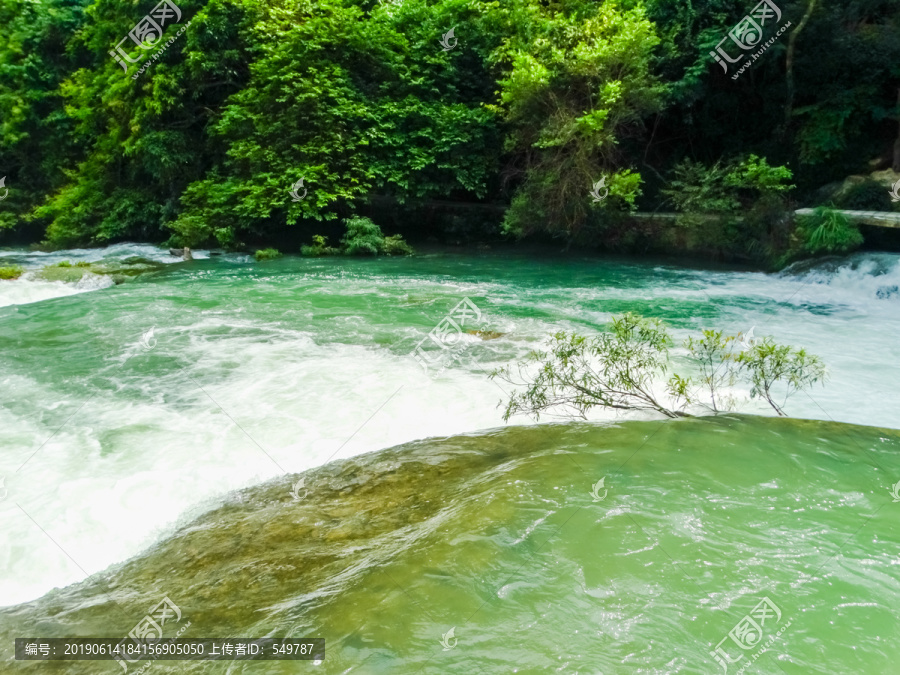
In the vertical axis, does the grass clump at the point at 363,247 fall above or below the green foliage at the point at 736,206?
below

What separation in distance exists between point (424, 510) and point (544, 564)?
953 mm

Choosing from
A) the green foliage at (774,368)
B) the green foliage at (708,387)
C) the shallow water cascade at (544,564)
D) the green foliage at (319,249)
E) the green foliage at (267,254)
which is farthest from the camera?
the green foliage at (319,249)

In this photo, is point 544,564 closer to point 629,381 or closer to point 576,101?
point 629,381

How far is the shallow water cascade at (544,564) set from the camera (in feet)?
9.13

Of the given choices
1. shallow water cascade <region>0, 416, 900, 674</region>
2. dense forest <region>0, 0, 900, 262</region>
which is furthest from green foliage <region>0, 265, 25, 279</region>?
shallow water cascade <region>0, 416, 900, 674</region>

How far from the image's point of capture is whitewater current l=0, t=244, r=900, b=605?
4.39 metres

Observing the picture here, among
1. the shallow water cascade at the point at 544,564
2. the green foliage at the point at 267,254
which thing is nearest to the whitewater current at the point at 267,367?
the shallow water cascade at the point at 544,564

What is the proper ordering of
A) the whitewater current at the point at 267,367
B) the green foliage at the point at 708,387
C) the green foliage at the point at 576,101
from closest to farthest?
1. the whitewater current at the point at 267,367
2. the green foliage at the point at 708,387
3. the green foliage at the point at 576,101

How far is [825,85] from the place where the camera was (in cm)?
1509

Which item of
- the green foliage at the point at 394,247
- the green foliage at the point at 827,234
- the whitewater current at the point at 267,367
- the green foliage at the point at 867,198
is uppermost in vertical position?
the green foliage at the point at 867,198

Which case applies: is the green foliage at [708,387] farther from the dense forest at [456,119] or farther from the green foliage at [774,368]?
the dense forest at [456,119]

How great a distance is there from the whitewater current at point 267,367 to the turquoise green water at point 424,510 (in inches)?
1.5

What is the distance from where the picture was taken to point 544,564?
338cm

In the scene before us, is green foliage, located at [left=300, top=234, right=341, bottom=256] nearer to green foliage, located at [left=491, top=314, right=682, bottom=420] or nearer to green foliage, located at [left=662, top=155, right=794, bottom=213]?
green foliage, located at [left=662, top=155, right=794, bottom=213]
